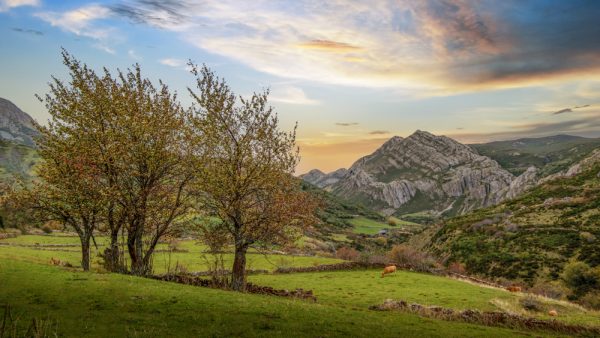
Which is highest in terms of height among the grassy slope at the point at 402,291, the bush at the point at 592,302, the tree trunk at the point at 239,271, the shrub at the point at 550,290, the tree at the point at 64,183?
the tree at the point at 64,183

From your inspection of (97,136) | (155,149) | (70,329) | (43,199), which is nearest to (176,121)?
(155,149)

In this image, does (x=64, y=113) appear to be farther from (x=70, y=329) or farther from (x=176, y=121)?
(x=70, y=329)

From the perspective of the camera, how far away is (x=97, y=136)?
37406mm

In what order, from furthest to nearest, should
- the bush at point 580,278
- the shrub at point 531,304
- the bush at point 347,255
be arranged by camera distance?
the bush at point 347,255, the bush at point 580,278, the shrub at point 531,304

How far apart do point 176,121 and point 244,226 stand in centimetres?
1339

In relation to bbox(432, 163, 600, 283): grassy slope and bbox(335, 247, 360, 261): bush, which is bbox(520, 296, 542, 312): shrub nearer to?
bbox(335, 247, 360, 261): bush

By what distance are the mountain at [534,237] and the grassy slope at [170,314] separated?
264 feet

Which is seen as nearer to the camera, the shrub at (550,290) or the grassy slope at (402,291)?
the grassy slope at (402,291)

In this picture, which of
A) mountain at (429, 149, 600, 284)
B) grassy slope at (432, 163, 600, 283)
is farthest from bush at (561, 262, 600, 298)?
grassy slope at (432, 163, 600, 283)

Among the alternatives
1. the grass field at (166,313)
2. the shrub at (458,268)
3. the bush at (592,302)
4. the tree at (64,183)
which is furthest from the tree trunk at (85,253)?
the shrub at (458,268)

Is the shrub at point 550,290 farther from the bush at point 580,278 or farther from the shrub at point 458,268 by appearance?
the shrub at point 458,268

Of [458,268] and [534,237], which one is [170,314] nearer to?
[458,268]

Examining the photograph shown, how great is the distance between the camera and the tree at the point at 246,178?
35562mm

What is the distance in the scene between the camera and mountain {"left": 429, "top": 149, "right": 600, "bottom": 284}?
92.6 metres
